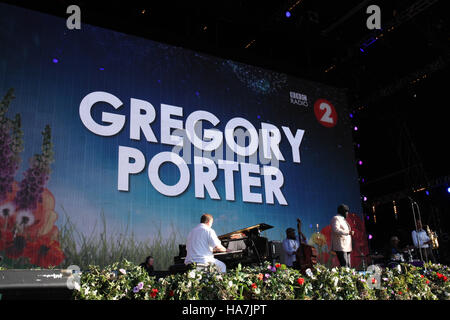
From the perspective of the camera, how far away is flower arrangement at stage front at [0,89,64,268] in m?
6.53

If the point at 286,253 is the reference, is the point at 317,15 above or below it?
above

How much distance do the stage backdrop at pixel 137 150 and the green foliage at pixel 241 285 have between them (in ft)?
13.3

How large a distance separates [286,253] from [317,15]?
Result: 5.48 metres

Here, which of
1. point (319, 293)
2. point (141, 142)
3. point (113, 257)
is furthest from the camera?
point (141, 142)

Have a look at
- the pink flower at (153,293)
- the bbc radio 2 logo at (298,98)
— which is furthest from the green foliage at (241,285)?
the bbc radio 2 logo at (298,98)

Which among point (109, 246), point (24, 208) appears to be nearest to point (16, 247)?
point (24, 208)

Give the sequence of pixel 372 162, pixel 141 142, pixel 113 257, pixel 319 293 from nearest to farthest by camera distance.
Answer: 1. pixel 319 293
2. pixel 113 257
3. pixel 141 142
4. pixel 372 162

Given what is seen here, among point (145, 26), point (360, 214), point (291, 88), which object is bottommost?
point (360, 214)

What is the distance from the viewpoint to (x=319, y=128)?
396 inches

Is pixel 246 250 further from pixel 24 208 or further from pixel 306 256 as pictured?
pixel 24 208

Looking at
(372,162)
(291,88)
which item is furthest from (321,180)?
(372,162)
